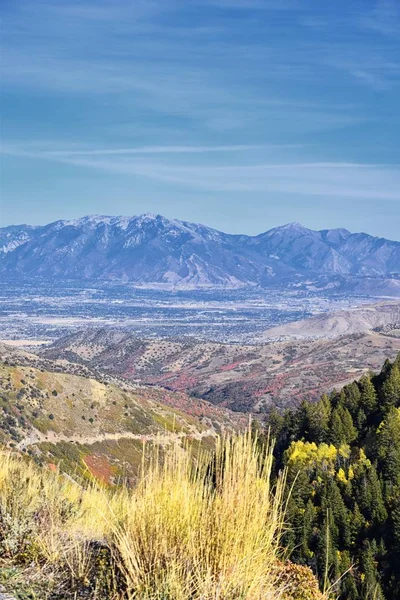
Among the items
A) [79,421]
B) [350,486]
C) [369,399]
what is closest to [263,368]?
[79,421]

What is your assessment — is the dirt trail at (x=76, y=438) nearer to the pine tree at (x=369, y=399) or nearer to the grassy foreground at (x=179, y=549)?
the pine tree at (x=369, y=399)

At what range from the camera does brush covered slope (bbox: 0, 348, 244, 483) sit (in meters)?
65.7

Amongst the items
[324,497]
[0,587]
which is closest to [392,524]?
[324,497]

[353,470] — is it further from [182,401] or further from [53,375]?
[182,401]

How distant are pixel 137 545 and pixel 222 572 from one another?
971 millimetres

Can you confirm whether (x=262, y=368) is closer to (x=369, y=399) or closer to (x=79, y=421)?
(x=79, y=421)

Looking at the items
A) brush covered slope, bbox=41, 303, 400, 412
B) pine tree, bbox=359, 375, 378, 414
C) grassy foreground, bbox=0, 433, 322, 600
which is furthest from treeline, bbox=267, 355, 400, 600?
brush covered slope, bbox=41, 303, 400, 412

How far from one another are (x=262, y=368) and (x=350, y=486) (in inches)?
5162

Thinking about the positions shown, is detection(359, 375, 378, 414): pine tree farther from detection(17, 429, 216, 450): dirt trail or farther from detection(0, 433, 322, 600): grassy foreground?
detection(0, 433, 322, 600): grassy foreground

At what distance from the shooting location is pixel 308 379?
144250mm

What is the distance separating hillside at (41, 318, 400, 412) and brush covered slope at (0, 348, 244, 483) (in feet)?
136

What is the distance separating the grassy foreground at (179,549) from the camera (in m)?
6.42

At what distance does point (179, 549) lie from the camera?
679 cm

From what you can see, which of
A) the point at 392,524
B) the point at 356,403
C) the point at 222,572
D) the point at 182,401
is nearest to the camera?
the point at 222,572
